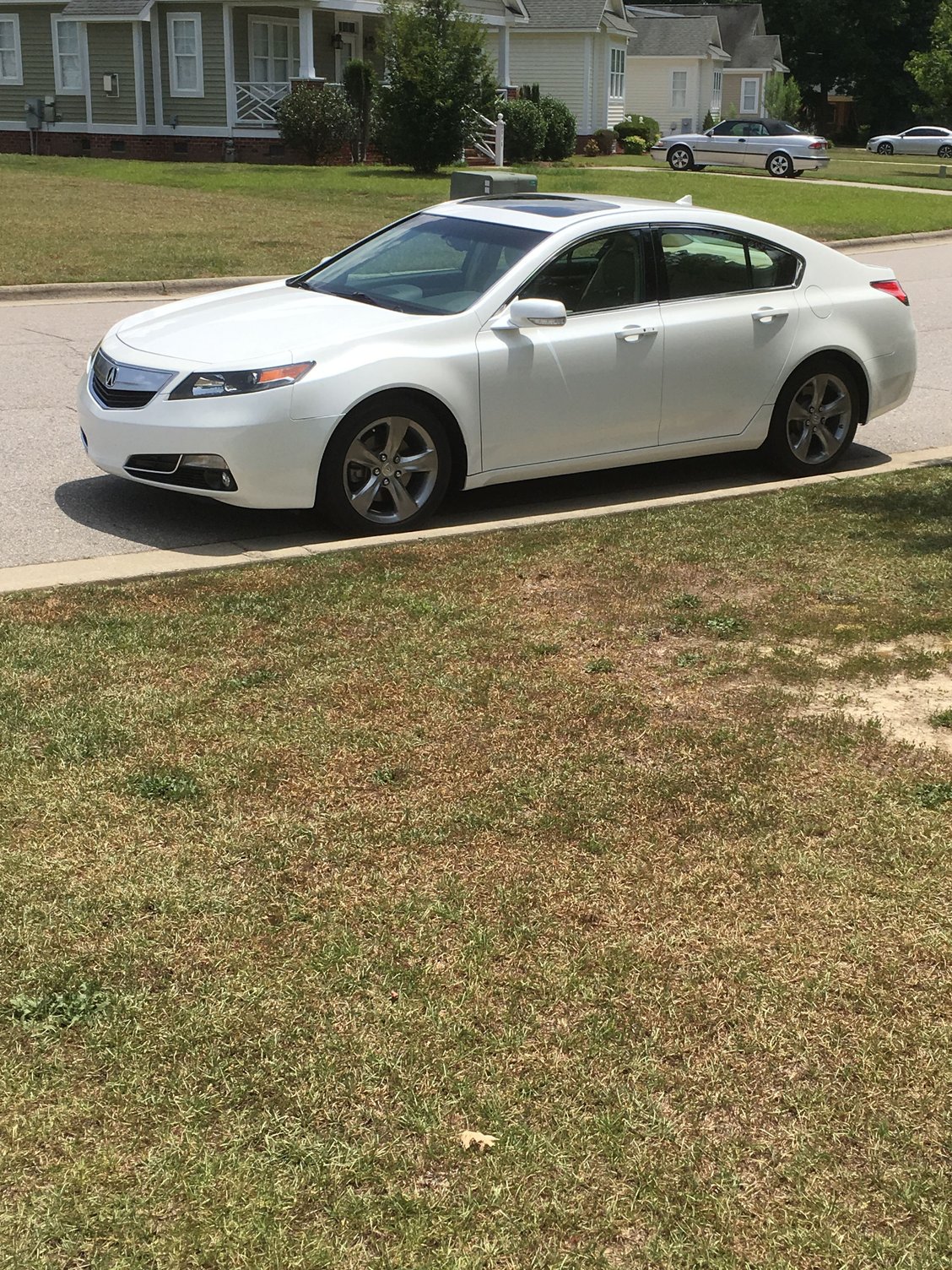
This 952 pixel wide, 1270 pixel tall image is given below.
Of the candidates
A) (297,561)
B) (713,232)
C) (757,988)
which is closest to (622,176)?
(713,232)

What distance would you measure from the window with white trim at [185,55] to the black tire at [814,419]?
3454 centimetres

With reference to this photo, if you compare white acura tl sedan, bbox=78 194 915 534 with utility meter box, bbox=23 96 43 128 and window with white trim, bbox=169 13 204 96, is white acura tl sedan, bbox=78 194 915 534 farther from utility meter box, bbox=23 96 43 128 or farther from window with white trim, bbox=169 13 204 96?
utility meter box, bbox=23 96 43 128

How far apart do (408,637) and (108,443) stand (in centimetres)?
245

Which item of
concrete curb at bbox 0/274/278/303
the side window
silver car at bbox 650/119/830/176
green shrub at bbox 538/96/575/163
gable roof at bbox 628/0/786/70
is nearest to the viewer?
the side window

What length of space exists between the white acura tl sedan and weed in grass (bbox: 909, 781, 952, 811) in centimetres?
354

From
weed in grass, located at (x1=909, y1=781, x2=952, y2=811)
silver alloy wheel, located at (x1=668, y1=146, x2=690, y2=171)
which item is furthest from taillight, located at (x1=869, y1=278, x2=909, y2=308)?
silver alloy wheel, located at (x1=668, y1=146, x2=690, y2=171)

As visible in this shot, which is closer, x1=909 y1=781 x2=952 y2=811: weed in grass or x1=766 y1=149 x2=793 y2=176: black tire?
x1=909 y1=781 x2=952 y2=811: weed in grass

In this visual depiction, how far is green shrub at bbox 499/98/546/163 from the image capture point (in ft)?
130

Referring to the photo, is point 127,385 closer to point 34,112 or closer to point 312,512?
point 312,512

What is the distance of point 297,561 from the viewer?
259 inches

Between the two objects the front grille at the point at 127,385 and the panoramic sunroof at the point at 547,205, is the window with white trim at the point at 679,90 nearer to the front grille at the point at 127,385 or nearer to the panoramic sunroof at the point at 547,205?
the panoramic sunroof at the point at 547,205

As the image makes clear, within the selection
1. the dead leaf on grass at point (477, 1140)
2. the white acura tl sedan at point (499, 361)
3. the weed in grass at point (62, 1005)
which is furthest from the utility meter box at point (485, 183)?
the dead leaf on grass at point (477, 1140)

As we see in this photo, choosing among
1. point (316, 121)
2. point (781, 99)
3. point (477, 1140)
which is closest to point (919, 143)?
point (781, 99)

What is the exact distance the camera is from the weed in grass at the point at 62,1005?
3.20m
